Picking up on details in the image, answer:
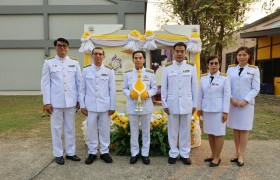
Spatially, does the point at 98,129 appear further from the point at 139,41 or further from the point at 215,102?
the point at 139,41

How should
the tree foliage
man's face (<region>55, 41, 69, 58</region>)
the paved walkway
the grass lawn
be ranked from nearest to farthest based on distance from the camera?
1. the paved walkway
2. man's face (<region>55, 41, 69, 58</region>)
3. the grass lawn
4. the tree foliage

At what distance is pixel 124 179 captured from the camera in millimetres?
3824

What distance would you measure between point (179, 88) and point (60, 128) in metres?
1.94

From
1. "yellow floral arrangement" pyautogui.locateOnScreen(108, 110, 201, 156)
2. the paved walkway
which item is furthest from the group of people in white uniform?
"yellow floral arrangement" pyautogui.locateOnScreen(108, 110, 201, 156)

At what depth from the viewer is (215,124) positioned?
167 inches

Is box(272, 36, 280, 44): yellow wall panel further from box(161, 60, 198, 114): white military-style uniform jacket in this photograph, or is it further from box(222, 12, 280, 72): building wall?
box(161, 60, 198, 114): white military-style uniform jacket

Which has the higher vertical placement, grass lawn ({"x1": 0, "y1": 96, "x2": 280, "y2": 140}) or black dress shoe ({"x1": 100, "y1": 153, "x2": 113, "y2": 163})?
black dress shoe ({"x1": 100, "y1": 153, "x2": 113, "y2": 163})

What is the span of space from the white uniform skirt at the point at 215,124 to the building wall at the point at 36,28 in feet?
38.5

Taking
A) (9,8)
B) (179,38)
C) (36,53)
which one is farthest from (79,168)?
(9,8)

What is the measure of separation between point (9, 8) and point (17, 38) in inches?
64.0

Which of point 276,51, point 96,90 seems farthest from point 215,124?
point 276,51

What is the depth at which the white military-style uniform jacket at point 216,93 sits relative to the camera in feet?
13.7

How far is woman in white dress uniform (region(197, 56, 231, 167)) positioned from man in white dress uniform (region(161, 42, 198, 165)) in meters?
0.15

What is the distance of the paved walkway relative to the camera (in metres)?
3.95
